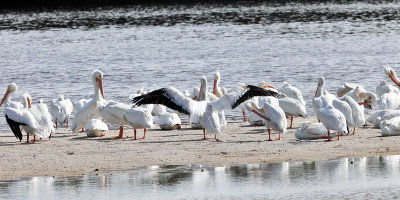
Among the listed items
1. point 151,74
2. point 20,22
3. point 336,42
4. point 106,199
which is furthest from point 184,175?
point 20,22

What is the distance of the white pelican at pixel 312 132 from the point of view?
1225 centimetres

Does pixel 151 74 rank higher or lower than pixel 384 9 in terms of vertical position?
lower

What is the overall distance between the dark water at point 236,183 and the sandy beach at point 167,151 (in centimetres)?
42

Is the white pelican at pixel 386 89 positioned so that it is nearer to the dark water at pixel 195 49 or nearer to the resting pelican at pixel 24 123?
the dark water at pixel 195 49

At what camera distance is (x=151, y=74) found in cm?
2608

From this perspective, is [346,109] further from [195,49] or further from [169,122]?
[195,49]

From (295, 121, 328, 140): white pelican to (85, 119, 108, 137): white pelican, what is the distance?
3.30m

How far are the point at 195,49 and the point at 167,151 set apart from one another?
23601 millimetres

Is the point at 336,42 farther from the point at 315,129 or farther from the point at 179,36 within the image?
the point at 315,129

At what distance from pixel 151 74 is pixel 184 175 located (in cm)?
1644

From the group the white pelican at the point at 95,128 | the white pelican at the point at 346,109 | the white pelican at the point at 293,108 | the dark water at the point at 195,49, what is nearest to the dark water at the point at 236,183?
the white pelican at the point at 346,109

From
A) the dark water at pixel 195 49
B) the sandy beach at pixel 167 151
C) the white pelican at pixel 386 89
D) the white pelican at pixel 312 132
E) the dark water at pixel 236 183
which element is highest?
the dark water at pixel 195 49

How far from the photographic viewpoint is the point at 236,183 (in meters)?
9.19

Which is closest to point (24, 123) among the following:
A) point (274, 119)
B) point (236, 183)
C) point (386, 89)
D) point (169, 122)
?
point (169, 122)
